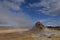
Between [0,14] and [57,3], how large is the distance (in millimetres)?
722

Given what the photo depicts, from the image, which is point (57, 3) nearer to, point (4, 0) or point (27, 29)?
point (27, 29)

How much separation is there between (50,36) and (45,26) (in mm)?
136

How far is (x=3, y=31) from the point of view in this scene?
1.76m

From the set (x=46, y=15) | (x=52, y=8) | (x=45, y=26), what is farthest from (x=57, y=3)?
(x=45, y=26)

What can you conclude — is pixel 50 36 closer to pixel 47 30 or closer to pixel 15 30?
pixel 47 30

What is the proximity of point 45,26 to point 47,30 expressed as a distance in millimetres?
55

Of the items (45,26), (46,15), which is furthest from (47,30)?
(46,15)

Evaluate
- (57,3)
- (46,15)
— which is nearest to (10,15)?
(46,15)

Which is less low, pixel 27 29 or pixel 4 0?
pixel 4 0

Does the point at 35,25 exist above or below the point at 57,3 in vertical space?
below

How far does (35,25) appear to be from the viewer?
1.84m

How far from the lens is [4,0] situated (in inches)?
71.5

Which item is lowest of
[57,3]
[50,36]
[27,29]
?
[50,36]

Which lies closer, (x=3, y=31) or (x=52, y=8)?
(x=3, y=31)
